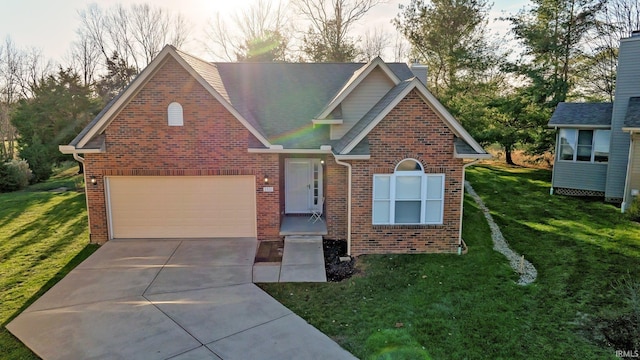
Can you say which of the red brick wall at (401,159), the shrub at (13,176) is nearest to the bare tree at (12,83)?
the shrub at (13,176)

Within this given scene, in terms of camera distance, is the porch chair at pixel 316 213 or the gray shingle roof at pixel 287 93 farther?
the porch chair at pixel 316 213

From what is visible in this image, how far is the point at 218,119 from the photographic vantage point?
37.9ft

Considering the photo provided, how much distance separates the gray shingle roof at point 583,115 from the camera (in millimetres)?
15930

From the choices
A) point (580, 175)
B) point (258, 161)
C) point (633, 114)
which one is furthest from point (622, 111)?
point (258, 161)

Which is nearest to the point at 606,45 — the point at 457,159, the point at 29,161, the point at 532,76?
the point at 532,76

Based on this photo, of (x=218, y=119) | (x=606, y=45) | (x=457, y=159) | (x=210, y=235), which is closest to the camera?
(x=457, y=159)

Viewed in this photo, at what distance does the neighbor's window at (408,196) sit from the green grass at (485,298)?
109cm

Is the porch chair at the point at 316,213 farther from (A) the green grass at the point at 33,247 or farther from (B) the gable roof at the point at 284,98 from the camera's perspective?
(A) the green grass at the point at 33,247

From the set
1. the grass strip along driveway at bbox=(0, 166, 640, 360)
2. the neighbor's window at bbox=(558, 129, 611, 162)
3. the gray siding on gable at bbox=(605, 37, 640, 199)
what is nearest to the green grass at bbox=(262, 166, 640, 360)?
the grass strip along driveway at bbox=(0, 166, 640, 360)

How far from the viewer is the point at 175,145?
1168 cm

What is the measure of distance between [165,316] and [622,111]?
1725cm

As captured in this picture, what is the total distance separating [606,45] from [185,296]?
90.1 feet

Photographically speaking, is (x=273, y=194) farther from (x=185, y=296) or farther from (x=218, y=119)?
(x=185, y=296)

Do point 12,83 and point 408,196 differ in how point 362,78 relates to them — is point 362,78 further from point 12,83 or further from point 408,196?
point 12,83
